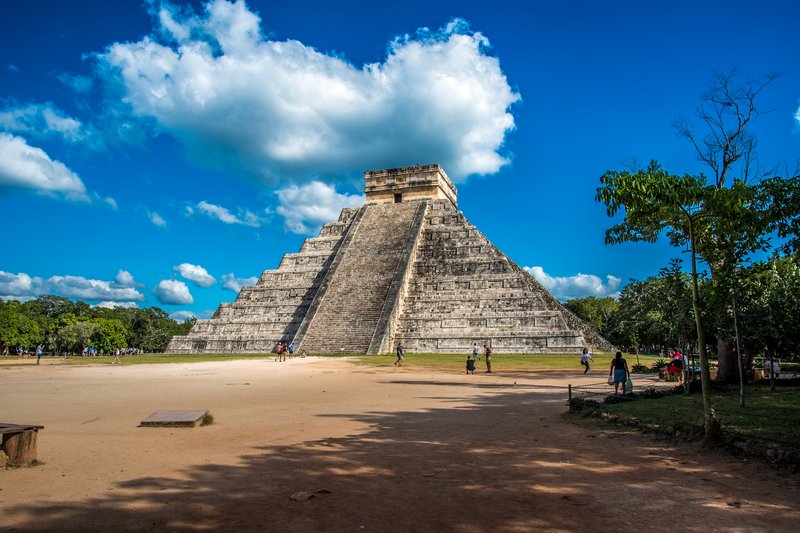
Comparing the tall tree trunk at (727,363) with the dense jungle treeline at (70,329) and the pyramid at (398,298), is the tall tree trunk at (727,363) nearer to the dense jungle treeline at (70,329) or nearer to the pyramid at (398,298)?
the pyramid at (398,298)

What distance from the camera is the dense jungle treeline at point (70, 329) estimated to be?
49.0m

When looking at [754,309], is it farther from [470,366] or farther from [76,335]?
[76,335]

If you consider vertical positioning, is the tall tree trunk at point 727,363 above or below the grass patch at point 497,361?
above

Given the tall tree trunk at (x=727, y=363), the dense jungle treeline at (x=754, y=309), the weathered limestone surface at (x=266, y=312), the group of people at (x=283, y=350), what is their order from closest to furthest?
the dense jungle treeline at (x=754, y=309)
the tall tree trunk at (x=727, y=363)
the group of people at (x=283, y=350)
the weathered limestone surface at (x=266, y=312)

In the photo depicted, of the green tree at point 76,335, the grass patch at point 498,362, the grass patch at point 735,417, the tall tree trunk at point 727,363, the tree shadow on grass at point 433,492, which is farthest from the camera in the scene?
the green tree at point 76,335

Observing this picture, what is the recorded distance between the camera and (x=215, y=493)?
4383 mm

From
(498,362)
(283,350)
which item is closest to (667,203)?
(498,362)

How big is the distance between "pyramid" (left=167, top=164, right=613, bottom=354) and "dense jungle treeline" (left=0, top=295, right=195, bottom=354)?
26064 mm

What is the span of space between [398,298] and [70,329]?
119 ft

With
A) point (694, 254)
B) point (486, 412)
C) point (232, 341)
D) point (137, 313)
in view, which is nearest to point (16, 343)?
point (137, 313)

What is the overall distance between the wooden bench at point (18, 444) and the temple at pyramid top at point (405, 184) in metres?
32.6

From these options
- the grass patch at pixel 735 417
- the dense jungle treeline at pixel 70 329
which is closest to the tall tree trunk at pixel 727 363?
the grass patch at pixel 735 417

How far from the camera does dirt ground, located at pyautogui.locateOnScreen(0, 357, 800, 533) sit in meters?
3.79

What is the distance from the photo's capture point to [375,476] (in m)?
4.94
